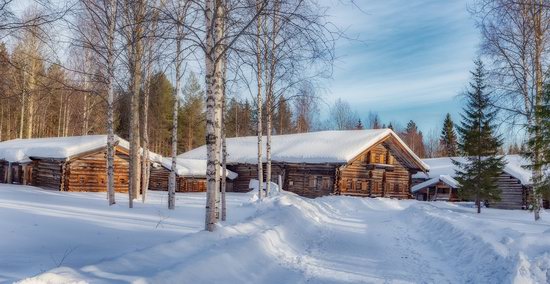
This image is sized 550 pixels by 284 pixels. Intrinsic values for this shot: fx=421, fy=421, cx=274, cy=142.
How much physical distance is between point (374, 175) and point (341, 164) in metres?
5.71

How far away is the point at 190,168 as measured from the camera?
119 ft

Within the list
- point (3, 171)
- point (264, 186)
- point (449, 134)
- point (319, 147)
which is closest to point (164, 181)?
point (264, 186)

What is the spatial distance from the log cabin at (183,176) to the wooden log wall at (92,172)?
4843mm

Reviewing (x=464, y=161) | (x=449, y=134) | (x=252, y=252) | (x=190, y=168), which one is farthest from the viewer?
(x=449, y=134)

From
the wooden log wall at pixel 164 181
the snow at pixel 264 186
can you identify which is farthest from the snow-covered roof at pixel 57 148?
the snow at pixel 264 186

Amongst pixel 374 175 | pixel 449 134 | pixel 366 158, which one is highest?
pixel 449 134

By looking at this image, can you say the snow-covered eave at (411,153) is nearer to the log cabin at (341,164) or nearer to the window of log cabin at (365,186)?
the log cabin at (341,164)

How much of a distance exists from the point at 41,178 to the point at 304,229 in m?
24.4

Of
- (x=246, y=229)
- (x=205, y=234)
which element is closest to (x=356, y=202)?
(x=246, y=229)

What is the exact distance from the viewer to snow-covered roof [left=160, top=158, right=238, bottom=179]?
35094 mm

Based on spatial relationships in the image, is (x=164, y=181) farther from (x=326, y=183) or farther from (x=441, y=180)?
(x=441, y=180)

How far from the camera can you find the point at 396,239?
11.9 meters

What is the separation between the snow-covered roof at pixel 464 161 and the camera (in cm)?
3472

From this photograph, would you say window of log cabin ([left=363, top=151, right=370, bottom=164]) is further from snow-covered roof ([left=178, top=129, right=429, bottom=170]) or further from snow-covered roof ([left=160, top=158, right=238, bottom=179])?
snow-covered roof ([left=160, top=158, right=238, bottom=179])
